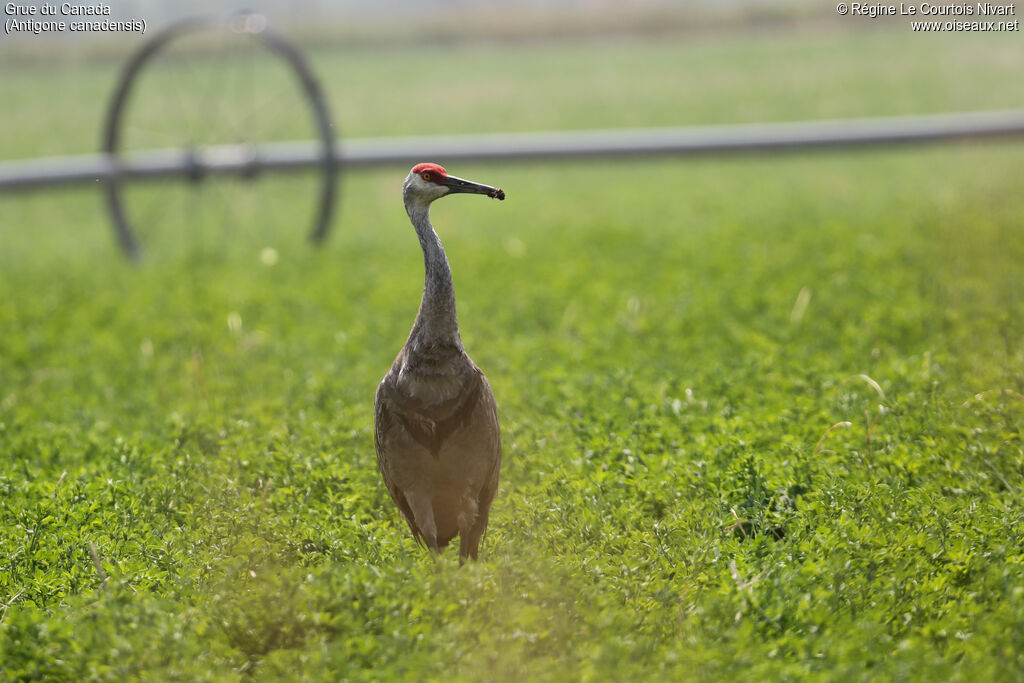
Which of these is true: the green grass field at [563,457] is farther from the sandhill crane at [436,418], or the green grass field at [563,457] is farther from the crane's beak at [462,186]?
the crane's beak at [462,186]

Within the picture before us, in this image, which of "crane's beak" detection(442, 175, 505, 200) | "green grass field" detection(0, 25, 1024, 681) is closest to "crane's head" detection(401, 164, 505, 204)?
"crane's beak" detection(442, 175, 505, 200)

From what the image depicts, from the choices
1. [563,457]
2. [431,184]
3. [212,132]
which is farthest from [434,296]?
[212,132]

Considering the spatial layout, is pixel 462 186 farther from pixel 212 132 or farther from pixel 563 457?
pixel 212 132

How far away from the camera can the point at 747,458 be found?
488 cm

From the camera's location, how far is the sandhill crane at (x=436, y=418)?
4.25 m

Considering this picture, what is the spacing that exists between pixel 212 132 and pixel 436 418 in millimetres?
15862

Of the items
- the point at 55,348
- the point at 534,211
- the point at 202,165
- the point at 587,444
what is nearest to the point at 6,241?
the point at 202,165

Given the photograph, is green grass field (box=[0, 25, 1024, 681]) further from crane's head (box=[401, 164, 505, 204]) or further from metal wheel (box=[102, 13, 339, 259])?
crane's head (box=[401, 164, 505, 204])

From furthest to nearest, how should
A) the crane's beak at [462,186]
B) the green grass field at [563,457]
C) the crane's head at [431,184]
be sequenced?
the crane's head at [431,184] < the crane's beak at [462,186] < the green grass field at [563,457]

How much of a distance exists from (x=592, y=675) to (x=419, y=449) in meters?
1.25

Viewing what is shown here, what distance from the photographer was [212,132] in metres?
18.8

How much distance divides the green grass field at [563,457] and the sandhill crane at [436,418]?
0.23 metres

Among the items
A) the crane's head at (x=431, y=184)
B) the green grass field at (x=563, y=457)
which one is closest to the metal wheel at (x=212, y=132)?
the green grass field at (x=563, y=457)

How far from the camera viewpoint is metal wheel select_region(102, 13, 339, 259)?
1185cm
